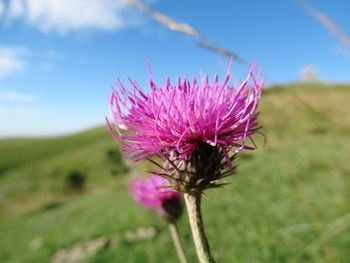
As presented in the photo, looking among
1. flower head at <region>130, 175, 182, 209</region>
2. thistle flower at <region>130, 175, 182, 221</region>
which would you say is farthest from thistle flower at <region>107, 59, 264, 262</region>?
flower head at <region>130, 175, 182, 209</region>

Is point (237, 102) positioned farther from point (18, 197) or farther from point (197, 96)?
point (18, 197)

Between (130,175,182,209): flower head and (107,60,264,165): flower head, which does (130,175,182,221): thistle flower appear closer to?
(130,175,182,209): flower head

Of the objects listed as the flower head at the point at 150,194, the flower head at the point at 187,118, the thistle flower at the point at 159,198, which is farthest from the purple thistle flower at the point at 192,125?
the flower head at the point at 150,194

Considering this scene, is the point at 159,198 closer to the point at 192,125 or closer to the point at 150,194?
the point at 150,194

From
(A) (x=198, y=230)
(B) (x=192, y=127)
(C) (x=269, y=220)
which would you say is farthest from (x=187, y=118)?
(C) (x=269, y=220)

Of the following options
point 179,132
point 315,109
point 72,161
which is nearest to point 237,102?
point 179,132
